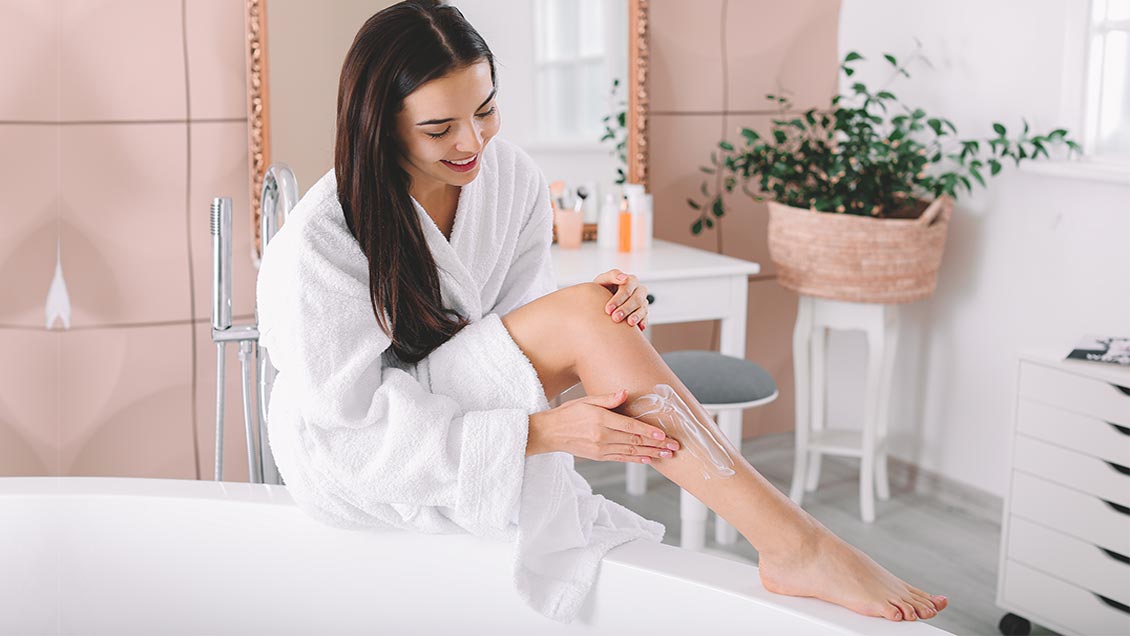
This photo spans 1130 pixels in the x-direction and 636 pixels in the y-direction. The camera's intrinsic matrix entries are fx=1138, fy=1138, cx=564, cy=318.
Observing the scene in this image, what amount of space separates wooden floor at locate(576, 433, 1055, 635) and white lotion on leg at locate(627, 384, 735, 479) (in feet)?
3.96

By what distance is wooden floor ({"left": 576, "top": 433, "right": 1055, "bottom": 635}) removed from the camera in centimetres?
249

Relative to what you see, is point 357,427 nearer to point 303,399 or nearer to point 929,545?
point 303,399

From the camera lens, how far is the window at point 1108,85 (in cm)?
253

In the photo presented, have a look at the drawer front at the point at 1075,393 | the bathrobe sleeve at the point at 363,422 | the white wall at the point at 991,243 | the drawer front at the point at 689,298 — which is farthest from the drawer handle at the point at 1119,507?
the bathrobe sleeve at the point at 363,422

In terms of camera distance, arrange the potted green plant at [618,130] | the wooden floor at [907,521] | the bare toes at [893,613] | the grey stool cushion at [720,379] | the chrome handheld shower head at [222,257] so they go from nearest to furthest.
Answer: the bare toes at [893,613] < the chrome handheld shower head at [222,257] < the grey stool cushion at [720,379] < the wooden floor at [907,521] < the potted green plant at [618,130]

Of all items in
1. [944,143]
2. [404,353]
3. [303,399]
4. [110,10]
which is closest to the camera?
[303,399]

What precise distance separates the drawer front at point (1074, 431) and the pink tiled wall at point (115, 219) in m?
1.73

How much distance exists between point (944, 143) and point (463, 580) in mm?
2004

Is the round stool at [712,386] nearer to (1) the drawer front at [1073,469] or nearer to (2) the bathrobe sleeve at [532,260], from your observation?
(1) the drawer front at [1073,469]

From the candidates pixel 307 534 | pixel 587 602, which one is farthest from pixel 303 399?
pixel 587 602

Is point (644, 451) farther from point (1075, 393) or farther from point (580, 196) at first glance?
point (580, 196)

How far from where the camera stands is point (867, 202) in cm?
274

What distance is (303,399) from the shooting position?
1416 mm

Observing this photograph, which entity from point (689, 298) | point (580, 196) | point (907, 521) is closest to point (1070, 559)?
point (907, 521)
